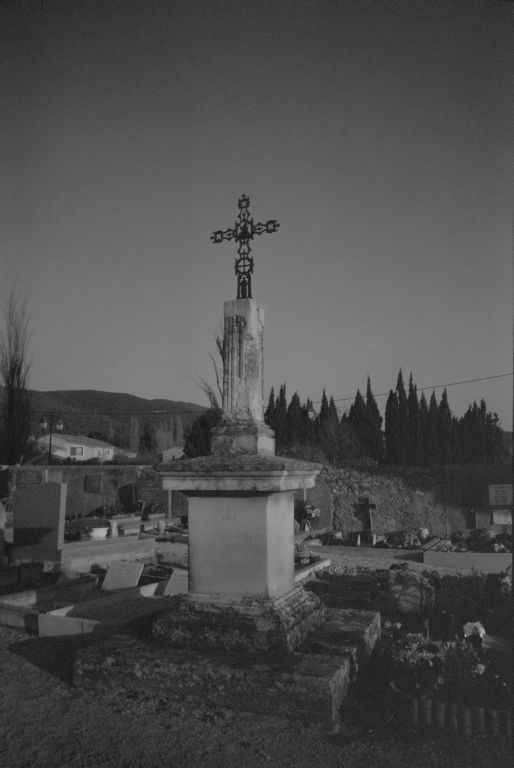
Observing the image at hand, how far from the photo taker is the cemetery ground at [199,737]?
130 inches

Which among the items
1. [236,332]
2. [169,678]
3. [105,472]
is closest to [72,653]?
[169,678]

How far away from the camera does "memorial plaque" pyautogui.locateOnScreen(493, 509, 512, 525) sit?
1462cm

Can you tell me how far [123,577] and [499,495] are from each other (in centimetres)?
1120

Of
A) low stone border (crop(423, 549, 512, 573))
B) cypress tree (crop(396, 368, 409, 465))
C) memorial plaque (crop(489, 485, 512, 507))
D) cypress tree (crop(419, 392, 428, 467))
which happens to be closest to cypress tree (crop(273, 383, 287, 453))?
cypress tree (crop(396, 368, 409, 465))

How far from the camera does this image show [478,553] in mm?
11617

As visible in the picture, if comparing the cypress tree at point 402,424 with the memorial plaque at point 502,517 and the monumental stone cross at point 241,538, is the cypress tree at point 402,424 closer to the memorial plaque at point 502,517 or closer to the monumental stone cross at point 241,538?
the memorial plaque at point 502,517

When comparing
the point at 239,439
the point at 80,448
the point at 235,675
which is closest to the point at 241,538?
the point at 239,439

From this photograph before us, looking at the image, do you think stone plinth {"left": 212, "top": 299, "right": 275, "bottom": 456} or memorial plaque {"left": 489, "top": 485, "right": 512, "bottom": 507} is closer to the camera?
stone plinth {"left": 212, "top": 299, "right": 275, "bottom": 456}

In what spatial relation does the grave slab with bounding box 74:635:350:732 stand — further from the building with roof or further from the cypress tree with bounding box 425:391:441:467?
the building with roof

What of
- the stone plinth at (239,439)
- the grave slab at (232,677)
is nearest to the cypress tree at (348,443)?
the stone plinth at (239,439)

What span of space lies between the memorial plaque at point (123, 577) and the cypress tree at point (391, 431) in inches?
1166

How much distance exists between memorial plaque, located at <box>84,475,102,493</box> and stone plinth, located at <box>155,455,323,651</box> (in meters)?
17.0

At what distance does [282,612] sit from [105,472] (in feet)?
59.1

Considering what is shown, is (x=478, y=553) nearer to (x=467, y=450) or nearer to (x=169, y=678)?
(x=169, y=678)
